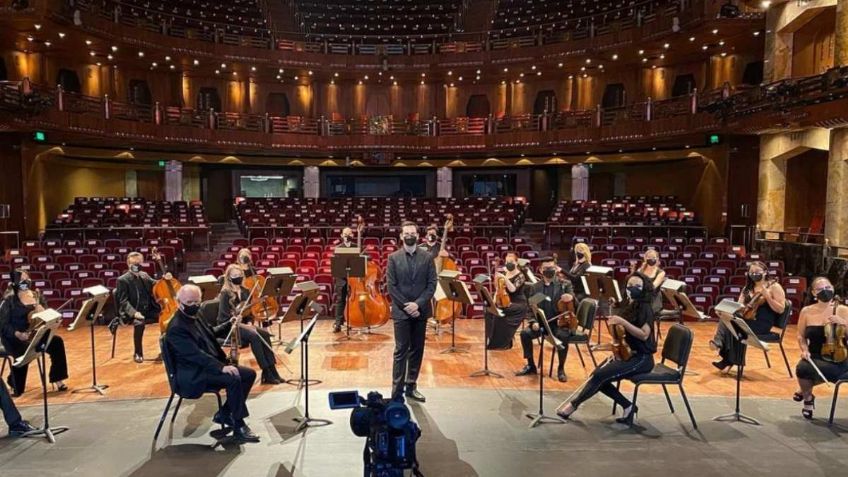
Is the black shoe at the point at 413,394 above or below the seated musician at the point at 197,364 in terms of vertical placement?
below

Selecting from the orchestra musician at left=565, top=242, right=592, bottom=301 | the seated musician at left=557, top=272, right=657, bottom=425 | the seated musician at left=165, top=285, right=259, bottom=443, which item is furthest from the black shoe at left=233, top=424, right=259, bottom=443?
the orchestra musician at left=565, top=242, right=592, bottom=301

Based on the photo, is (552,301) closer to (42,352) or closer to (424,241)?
(424,241)

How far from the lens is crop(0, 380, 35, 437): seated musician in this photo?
4.65 meters

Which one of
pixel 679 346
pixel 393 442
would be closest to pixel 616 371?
pixel 679 346

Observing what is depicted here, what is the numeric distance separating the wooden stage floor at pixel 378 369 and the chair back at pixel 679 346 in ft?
3.34

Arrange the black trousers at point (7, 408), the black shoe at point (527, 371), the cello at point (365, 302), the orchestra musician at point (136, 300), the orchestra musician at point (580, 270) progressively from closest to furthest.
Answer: the black trousers at point (7, 408) → the black shoe at point (527, 371) → the orchestra musician at point (136, 300) → the orchestra musician at point (580, 270) → the cello at point (365, 302)

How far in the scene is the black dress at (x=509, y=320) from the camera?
6.73m

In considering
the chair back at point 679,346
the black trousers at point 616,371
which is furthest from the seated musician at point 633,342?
the chair back at point 679,346

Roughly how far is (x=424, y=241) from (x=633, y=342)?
5434mm

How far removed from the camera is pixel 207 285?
20.9 ft

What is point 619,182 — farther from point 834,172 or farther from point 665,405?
point 665,405

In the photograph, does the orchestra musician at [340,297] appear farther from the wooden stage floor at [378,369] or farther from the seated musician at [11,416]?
the seated musician at [11,416]

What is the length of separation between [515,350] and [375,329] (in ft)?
7.63

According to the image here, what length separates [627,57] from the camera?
1827 cm
